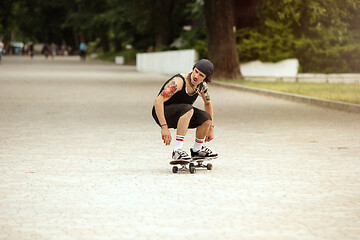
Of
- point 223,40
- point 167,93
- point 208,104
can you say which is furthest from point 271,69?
point 167,93

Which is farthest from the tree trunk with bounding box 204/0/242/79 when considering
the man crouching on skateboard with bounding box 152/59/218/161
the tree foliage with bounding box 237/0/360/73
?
the man crouching on skateboard with bounding box 152/59/218/161

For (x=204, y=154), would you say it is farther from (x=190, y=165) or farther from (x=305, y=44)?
(x=305, y=44)

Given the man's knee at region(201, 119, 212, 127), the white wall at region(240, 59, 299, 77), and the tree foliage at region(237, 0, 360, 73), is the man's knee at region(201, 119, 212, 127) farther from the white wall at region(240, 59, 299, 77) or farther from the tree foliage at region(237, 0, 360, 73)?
Answer: the white wall at region(240, 59, 299, 77)

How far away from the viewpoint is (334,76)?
3512 centimetres

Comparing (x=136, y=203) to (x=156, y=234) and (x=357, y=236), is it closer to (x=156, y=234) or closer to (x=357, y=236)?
(x=156, y=234)

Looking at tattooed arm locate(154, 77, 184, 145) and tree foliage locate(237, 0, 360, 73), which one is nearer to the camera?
tattooed arm locate(154, 77, 184, 145)

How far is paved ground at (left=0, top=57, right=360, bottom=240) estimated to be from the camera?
245 inches

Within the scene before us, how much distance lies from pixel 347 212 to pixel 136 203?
6.15ft

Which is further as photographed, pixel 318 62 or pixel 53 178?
pixel 318 62

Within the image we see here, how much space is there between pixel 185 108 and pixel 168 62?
1437 inches

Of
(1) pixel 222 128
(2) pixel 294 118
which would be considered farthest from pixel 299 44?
(1) pixel 222 128

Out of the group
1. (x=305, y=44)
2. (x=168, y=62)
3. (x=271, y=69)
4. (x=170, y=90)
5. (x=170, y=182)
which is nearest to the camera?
(x=170, y=182)

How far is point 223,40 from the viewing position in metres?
35.2

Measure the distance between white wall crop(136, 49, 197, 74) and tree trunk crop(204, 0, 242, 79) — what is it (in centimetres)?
321
